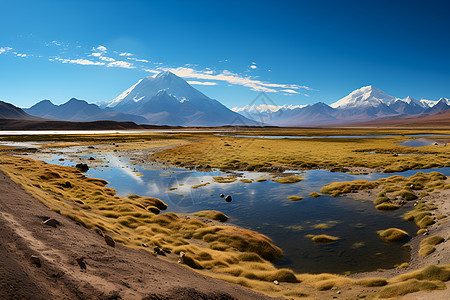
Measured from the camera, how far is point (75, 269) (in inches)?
287

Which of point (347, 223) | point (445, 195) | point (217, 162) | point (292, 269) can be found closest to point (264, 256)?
point (292, 269)

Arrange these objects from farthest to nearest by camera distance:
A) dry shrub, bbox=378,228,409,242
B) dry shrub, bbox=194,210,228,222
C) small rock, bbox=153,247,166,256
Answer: dry shrub, bbox=194,210,228,222 → dry shrub, bbox=378,228,409,242 → small rock, bbox=153,247,166,256

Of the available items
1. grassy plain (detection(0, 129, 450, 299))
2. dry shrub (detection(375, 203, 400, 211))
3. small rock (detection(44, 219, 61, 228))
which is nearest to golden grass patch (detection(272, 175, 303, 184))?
grassy plain (detection(0, 129, 450, 299))

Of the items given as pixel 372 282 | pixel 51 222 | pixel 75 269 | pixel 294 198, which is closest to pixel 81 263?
pixel 75 269

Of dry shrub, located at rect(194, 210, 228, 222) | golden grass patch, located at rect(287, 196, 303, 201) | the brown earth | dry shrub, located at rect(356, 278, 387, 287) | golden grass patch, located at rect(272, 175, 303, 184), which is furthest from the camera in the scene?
golden grass patch, located at rect(272, 175, 303, 184)

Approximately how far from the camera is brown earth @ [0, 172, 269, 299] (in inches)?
241

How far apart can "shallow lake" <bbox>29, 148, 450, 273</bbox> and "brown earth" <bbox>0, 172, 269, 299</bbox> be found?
623cm

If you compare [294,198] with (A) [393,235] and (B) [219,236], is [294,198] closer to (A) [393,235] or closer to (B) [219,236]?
(A) [393,235]

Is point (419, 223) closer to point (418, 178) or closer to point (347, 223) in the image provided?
point (347, 223)

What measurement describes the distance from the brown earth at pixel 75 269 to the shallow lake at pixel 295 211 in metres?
6.23

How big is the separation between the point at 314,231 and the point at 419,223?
23.7ft

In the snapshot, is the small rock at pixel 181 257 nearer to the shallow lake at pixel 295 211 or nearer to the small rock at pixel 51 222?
the shallow lake at pixel 295 211

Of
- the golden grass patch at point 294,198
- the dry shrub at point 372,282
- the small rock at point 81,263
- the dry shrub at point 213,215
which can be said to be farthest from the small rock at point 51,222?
the golden grass patch at point 294,198

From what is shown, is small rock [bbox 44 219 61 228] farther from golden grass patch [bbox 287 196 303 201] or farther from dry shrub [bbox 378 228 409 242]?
golden grass patch [bbox 287 196 303 201]
